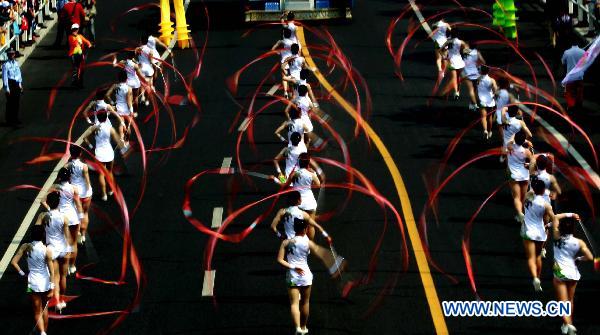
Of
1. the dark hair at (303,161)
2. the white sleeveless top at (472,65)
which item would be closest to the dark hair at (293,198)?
the dark hair at (303,161)

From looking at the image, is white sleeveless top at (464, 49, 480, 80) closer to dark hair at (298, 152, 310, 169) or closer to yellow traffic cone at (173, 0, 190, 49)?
dark hair at (298, 152, 310, 169)

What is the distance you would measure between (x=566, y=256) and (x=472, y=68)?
13855 millimetres

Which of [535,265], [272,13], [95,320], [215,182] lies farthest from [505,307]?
[272,13]

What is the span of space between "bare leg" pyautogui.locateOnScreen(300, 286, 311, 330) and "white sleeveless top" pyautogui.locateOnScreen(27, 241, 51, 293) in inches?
139

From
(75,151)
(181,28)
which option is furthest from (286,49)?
(75,151)

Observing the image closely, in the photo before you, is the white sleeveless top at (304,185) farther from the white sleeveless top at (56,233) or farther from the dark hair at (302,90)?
the dark hair at (302,90)

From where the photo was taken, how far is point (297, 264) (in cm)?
1939

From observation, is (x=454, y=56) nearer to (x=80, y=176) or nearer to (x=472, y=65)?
(x=472, y=65)

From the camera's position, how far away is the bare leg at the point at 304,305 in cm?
1953

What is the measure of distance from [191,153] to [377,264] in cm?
857

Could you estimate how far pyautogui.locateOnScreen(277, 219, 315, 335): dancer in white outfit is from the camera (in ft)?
63.5

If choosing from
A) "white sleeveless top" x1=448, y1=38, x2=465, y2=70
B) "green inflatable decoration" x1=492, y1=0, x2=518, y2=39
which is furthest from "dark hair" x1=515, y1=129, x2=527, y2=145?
"green inflatable decoration" x1=492, y1=0, x2=518, y2=39

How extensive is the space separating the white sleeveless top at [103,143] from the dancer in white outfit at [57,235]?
17.2 ft

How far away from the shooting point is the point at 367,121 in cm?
3266
